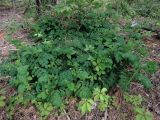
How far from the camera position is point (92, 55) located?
140 inches

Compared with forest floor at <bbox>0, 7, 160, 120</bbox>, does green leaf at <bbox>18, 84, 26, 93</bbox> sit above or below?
above

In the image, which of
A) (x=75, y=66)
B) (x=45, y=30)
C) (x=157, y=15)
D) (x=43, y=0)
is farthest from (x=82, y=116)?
(x=157, y=15)

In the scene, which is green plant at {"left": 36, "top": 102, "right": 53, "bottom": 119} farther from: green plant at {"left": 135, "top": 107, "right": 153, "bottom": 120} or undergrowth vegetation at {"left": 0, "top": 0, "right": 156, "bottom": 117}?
green plant at {"left": 135, "top": 107, "right": 153, "bottom": 120}

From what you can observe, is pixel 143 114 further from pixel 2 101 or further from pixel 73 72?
pixel 2 101

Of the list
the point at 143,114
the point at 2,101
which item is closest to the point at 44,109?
the point at 2,101

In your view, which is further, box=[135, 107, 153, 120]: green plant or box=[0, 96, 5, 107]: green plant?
box=[0, 96, 5, 107]: green plant

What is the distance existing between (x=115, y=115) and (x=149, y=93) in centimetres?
67

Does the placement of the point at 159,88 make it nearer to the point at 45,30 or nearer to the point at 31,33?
the point at 45,30

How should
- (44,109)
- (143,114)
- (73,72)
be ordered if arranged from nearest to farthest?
(143,114)
(44,109)
(73,72)

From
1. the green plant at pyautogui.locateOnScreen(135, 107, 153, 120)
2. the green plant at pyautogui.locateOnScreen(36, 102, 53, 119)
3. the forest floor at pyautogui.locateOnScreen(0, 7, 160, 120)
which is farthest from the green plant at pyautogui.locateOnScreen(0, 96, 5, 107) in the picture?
the green plant at pyautogui.locateOnScreen(135, 107, 153, 120)

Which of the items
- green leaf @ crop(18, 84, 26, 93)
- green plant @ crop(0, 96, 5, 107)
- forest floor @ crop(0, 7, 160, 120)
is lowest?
forest floor @ crop(0, 7, 160, 120)

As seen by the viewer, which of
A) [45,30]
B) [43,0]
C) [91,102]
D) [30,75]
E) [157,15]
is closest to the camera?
[91,102]

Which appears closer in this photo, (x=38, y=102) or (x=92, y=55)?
(x=38, y=102)

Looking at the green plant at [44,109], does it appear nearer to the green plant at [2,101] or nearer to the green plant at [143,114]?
the green plant at [2,101]
